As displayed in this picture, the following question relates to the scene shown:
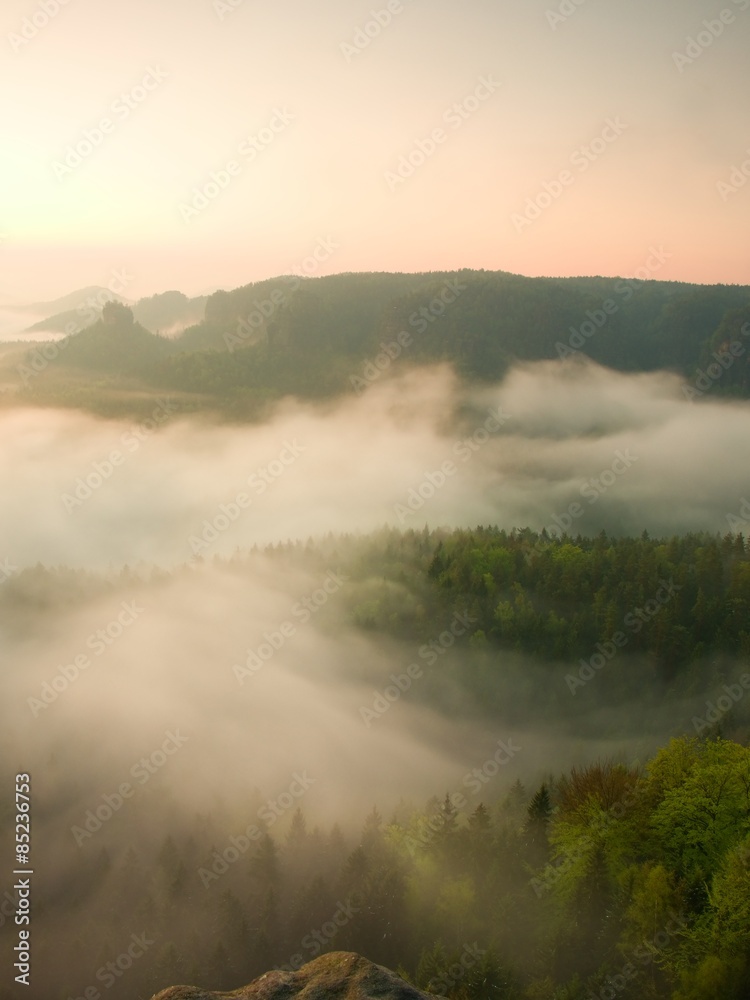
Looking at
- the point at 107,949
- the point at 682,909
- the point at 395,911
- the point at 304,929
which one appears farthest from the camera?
the point at 107,949

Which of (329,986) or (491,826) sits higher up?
(329,986)

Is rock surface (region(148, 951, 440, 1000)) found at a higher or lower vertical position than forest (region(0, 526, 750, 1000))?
higher

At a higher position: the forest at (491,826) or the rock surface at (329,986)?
the rock surface at (329,986)

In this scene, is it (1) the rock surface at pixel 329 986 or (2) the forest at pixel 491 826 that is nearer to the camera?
(1) the rock surface at pixel 329 986

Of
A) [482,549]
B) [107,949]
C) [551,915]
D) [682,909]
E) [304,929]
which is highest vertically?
[482,549]

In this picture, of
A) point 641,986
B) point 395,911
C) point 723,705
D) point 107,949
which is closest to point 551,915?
point 641,986

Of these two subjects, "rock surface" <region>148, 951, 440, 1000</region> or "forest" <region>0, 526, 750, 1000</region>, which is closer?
"rock surface" <region>148, 951, 440, 1000</region>

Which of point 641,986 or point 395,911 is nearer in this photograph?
point 641,986

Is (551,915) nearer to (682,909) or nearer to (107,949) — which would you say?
(682,909)
